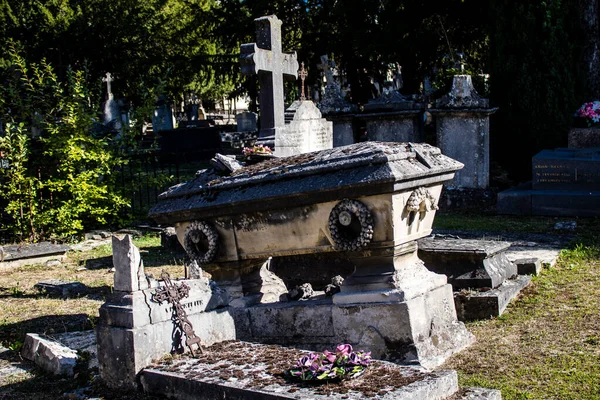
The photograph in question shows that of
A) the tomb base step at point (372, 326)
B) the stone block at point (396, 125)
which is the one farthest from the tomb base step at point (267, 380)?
the stone block at point (396, 125)

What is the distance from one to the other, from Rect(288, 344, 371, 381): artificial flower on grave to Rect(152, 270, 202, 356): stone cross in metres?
0.97

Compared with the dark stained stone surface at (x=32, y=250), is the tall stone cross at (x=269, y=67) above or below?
above

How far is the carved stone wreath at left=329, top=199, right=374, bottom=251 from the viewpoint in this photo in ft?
18.5

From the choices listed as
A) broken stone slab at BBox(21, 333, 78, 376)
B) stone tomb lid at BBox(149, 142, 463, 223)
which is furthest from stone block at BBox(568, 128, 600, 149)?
broken stone slab at BBox(21, 333, 78, 376)

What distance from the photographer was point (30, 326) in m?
7.38

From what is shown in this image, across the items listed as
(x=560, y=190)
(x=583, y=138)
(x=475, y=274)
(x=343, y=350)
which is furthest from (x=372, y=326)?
(x=583, y=138)

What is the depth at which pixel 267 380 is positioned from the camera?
14.9ft

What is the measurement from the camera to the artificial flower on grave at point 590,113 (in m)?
14.3

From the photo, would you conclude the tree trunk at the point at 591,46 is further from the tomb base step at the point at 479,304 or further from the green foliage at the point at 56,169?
the tomb base step at the point at 479,304

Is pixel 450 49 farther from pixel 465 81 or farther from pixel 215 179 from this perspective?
pixel 215 179

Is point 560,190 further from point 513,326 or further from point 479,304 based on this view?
point 513,326

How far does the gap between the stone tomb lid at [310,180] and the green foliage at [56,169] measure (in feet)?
19.1

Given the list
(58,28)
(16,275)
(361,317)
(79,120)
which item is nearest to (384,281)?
(361,317)

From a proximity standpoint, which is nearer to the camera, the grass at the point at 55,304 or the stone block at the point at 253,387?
the stone block at the point at 253,387
